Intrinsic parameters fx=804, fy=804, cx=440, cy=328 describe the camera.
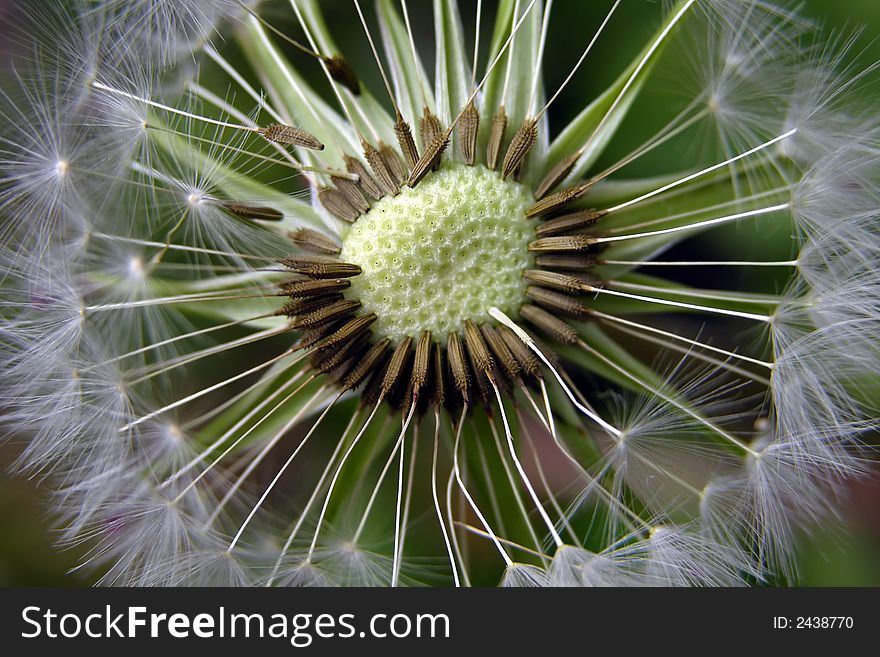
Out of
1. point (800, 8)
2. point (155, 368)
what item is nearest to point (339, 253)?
point (155, 368)

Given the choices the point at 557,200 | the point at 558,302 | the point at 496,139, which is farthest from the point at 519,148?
the point at 558,302

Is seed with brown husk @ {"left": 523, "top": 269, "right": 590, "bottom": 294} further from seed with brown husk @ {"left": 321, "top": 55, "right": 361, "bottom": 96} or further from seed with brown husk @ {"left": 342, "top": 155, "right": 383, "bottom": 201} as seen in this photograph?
seed with brown husk @ {"left": 321, "top": 55, "right": 361, "bottom": 96}

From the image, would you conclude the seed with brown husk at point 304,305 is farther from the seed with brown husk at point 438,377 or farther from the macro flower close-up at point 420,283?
the seed with brown husk at point 438,377

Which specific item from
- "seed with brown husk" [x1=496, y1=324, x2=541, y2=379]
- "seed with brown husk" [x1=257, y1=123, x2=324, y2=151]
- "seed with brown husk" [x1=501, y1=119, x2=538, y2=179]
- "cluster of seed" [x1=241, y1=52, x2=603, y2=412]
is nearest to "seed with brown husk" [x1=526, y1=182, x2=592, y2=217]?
"cluster of seed" [x1=241, y1=52, x2=603, y2=412]

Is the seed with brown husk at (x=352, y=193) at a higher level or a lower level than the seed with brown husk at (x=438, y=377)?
higher

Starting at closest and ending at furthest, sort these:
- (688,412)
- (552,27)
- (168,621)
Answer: (688,412), (168,621), (552,27)

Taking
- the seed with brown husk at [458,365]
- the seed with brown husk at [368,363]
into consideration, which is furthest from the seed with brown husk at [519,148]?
the seed with brown husk at [368,363]

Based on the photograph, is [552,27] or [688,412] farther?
[552,27]

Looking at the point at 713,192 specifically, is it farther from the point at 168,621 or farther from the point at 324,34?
the point at 168,621
